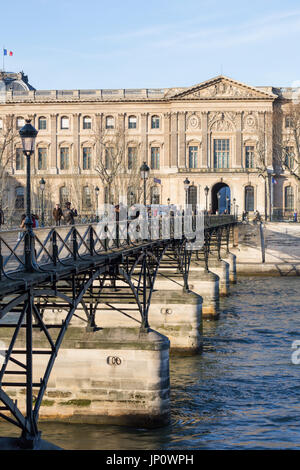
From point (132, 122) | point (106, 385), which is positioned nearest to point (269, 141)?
point (132, 122)

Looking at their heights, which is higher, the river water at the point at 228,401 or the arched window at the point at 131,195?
the arched window at the point at 131,195

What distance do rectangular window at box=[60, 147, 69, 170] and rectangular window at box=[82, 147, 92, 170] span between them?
215cm

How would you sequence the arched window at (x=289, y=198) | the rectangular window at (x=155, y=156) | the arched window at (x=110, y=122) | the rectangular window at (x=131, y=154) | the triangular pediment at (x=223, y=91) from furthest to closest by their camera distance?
the arched window at (x=110, y=122) < the rectangular window at (x=155, y=156) < the arched window at (x=289, y=198) < the triangular pediment at (x=223, y=91) < the rectangular window at (x=131, y=154)

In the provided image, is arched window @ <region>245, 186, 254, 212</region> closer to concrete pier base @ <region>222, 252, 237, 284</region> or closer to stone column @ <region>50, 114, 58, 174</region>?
stone column @ <region>50, 114, 58, 174</region>

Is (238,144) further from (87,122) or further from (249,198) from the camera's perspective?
(87,122)

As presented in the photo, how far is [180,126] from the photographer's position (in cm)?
9925

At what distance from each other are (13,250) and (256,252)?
5962 centimetres

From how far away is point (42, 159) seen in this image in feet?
339

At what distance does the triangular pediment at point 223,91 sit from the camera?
96750 millimetres

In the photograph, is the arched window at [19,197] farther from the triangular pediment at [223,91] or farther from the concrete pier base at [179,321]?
the concrete pier base at [179,321]

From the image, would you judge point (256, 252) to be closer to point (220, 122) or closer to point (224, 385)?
point (220, 122)

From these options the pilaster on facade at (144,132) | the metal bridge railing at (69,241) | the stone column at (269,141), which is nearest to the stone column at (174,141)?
the pilaster on facade at (144,132)

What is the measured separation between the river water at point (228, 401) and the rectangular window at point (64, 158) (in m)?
66.5
